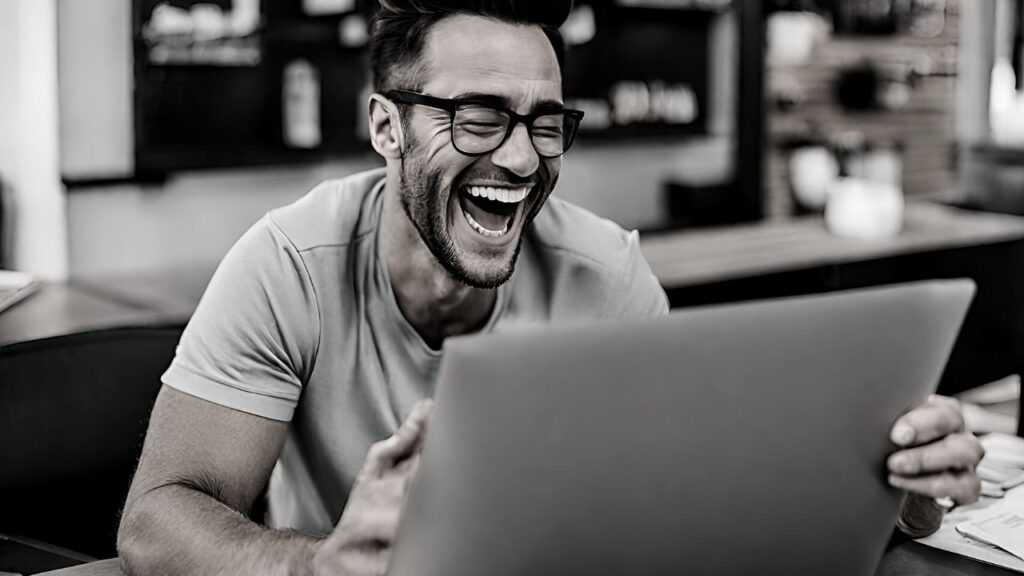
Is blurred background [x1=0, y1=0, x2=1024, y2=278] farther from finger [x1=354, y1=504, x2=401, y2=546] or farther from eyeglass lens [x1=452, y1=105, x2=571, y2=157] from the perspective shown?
finger [x1=354, y1=504, x2=401, y2=546]

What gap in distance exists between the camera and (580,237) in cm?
159

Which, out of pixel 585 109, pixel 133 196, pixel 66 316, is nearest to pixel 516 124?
pixel 66 316

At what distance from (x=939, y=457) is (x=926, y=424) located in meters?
0.06

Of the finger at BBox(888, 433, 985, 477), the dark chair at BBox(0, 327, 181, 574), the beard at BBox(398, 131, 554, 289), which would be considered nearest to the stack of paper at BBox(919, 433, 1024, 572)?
the finger at BBox(888, 433, 985, 477)

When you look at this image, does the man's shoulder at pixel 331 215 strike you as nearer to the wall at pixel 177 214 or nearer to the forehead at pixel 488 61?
the forehead at pixel 488 61

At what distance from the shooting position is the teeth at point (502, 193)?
1.41 metres

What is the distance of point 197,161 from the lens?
3170mm

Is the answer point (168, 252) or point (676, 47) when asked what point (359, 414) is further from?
point (676, 47)

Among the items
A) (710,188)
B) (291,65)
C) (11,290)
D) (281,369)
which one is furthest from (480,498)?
(710,188)

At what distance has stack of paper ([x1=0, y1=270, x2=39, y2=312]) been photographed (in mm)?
2510

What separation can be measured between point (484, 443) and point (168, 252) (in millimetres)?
2702

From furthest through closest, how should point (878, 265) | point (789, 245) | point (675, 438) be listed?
point (789, 245) < point (878, 265) < point (675, 438)

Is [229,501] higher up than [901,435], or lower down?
lower down

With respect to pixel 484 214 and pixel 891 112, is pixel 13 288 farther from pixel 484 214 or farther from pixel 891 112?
pixel 891 112
